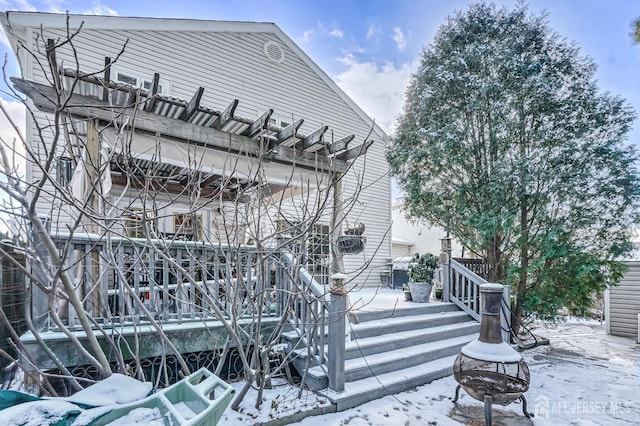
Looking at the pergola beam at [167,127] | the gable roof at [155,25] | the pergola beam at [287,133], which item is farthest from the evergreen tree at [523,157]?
the pergola beam at [287,133]

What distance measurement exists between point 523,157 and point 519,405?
4.41 metres

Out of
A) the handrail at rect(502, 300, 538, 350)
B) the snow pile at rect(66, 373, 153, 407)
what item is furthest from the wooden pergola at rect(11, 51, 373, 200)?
the handrail at rect(502, 300, 538, 350)

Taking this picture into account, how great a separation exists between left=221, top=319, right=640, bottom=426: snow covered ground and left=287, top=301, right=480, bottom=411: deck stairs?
12 centimetres

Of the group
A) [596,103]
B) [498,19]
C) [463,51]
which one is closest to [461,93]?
[463,51]

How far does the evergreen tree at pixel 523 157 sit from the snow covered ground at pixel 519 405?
1.67 metres

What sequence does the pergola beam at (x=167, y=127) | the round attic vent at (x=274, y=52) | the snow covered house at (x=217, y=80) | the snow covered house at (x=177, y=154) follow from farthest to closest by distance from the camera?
the round attic vent at (x=274, y=52)
the snow covered house at (x=217, y=80)
the pergola beam at (x=167, y=127)
the snow covered house at (x=177, y=154)

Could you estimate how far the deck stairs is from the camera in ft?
Answer: 11.7

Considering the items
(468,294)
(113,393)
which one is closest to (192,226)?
(113,393)

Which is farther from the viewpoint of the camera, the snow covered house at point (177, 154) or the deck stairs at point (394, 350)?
the deck stairs at point (394, 350)

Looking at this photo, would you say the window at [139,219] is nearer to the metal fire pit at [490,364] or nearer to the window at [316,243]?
the window at [316,243]

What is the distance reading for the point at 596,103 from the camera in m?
6.18

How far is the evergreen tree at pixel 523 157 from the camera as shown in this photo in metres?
5.94

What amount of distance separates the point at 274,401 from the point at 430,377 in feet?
6.65

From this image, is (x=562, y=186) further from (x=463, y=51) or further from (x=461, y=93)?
(x=463, y=51)
